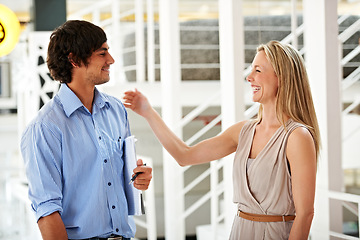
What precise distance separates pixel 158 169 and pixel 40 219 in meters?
3.48

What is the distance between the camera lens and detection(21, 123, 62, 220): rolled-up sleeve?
1.19m

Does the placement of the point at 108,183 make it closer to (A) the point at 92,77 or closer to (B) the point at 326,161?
(A) the point at 92,77

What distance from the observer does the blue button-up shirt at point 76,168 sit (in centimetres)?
120

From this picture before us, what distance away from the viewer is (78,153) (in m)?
1.24

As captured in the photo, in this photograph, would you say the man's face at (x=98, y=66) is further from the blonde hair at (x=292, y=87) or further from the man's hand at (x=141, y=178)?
the blonde hair at (x=292, y=87)

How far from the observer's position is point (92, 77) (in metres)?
1.31

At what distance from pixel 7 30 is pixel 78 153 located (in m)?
1.80

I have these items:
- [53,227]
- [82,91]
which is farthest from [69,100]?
[53,227]

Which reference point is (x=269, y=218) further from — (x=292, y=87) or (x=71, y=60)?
(x=71, y=60)

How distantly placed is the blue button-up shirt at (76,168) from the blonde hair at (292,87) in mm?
459

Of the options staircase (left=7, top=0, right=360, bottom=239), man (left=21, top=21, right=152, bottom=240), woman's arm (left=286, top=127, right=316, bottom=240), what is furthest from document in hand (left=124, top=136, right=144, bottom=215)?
staircase (left=7, top=0, right=360, bottom=239)

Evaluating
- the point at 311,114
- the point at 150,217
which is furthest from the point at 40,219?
the point at 150,217

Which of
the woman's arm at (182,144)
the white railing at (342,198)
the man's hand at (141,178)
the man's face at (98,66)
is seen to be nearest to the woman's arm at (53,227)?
the man's hand at (141,178)

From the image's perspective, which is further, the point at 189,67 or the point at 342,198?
the point at 189,67
